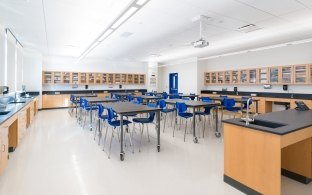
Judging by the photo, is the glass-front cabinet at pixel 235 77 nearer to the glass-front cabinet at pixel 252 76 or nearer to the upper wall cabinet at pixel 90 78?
the glass-front cabinet at pixel 252 76

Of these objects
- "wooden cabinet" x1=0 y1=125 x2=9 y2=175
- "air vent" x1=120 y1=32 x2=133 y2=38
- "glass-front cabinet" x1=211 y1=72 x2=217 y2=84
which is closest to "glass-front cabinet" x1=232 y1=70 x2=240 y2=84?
"glass-front cabinet" x1=211 y1=72 x2=217 y2=84

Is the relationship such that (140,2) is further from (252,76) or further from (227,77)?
(227,77)

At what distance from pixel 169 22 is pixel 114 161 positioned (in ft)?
11.6

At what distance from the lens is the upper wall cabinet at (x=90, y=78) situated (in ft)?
32.3

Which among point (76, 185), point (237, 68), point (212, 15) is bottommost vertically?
point (76, 185)

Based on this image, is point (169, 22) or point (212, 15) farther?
point (169, 22)

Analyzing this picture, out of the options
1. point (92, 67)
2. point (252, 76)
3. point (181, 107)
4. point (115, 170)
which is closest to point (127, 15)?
point (181, 107)

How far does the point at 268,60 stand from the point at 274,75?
74cm

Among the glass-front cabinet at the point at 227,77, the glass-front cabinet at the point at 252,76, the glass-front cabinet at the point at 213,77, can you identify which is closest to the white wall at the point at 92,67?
the glass-front cabinet at the point at 213,77

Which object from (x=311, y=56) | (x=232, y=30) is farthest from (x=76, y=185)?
(x=311, y=56)

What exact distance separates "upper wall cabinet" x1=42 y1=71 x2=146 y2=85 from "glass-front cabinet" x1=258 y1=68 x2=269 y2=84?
274 inches

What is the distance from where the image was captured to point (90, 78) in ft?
35.4

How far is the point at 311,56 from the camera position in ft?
21.2

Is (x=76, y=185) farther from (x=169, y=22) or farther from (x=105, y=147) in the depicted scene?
(x=169, y=22)
